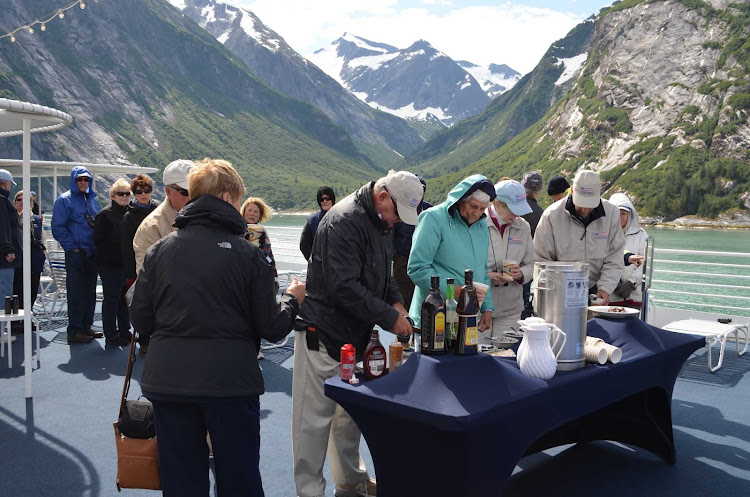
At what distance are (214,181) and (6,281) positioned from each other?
4871 mm

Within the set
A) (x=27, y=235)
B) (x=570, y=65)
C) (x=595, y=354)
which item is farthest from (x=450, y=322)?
(x=570, y=65)

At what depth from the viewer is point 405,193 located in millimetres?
2654

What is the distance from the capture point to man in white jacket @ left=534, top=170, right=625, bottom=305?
399 centimetres

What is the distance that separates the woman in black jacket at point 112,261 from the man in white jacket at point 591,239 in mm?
3872

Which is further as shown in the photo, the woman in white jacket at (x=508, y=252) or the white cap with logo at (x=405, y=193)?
the woman in white jacket at (x=508, y=252)

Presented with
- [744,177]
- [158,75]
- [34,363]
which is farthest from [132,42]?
[34,363]

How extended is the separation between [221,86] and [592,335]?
613 feet

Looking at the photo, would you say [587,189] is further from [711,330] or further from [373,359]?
[711,330]

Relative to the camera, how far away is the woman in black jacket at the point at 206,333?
2.08m

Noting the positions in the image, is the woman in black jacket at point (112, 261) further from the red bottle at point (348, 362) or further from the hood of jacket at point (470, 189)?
the red bottle at point (348, 362)

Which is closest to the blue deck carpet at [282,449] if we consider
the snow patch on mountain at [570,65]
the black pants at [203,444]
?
the black pants at [203,444]

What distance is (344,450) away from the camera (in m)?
3.05

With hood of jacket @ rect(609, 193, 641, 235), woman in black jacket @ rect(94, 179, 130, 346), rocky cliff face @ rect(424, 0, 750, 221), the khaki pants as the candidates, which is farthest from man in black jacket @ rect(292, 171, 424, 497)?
rocky cliff face @ rect(424, 0, 750, 221)

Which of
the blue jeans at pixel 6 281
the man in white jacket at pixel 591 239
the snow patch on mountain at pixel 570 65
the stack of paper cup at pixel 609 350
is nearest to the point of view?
the stack of paper cup at pixel 609 350
